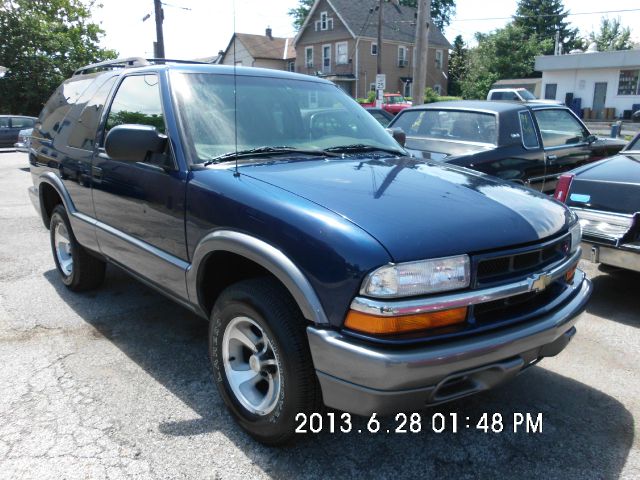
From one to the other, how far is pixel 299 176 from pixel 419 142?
459 cm

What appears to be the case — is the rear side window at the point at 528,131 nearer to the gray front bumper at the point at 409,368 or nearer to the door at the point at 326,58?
the gray front bumper at the point at 409,368

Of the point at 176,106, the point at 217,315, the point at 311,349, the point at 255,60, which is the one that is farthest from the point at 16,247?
the point at 255,60

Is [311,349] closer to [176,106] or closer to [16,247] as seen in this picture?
[176,106]

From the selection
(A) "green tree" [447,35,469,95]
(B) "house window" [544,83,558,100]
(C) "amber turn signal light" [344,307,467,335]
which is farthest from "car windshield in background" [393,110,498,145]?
(A) "green tree" [447,35,469,95]

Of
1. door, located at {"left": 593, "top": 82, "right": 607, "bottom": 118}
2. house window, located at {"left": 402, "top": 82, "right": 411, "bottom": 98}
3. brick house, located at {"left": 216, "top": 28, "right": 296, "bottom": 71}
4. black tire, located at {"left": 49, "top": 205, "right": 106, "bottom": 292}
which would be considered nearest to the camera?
black tire, located at {"left": 49, "top": 205, "right": 106, "bottom": 292}

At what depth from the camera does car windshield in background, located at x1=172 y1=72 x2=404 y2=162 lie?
3178 millimetres

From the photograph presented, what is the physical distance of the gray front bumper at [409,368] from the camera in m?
2.12

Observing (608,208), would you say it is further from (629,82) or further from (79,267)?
(629,82)

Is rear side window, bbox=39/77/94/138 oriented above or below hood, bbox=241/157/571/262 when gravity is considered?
above

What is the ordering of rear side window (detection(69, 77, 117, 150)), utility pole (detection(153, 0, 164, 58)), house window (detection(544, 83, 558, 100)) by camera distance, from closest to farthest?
rear side window (detection(69, 77, 117, 150)), utility pole (detection(153, 0, 164, 58)), house window (detection(544, 83, 558, 100))

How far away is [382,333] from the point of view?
7.10 ft

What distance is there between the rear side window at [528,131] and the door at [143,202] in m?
4.80

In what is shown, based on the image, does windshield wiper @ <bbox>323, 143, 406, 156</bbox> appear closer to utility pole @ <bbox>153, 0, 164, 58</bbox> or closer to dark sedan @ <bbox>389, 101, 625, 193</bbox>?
dark sedan @ <bbox>389, 101, 625, 193</bbox>

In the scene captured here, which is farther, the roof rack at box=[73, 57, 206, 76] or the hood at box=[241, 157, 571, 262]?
the roof rack at box=[73, 57, 206, 76]
